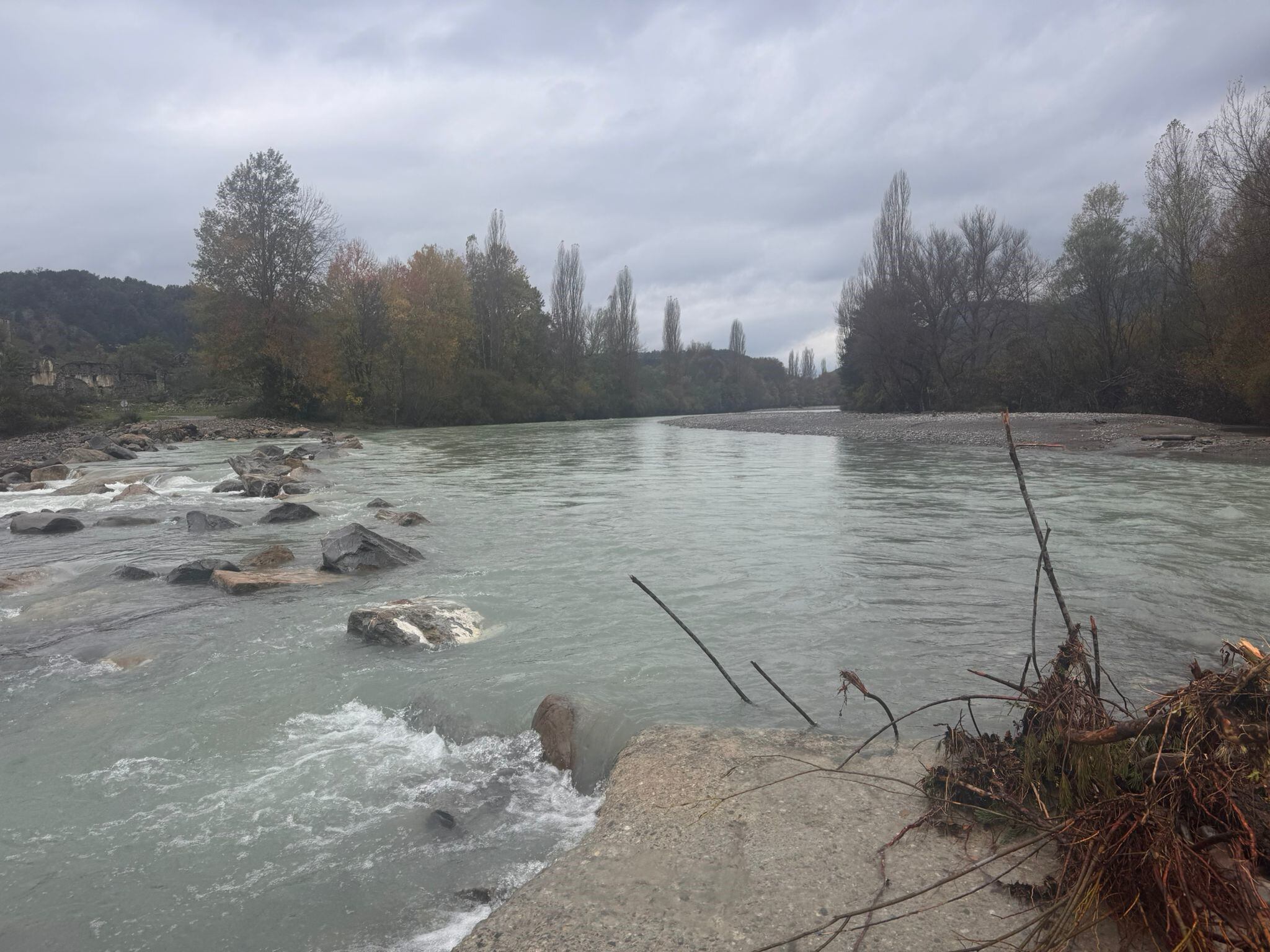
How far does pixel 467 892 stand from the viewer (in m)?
2.54

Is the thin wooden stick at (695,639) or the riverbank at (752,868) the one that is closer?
the riverbank at (752,868)

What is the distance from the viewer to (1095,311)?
114 feet

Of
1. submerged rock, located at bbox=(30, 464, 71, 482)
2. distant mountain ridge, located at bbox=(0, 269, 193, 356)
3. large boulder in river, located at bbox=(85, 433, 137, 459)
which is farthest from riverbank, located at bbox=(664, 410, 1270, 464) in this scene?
distant mountain ridge, located at bbox=(0, 269, 193, 356)

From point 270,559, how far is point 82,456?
15702mm

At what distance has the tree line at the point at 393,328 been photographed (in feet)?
113

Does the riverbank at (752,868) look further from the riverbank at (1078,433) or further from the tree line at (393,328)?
the tree line at (393,328)

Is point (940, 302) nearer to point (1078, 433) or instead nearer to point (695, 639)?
point (1078, 433)

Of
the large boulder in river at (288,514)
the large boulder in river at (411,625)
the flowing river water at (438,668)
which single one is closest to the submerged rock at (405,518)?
the flowing river water at (438,668)

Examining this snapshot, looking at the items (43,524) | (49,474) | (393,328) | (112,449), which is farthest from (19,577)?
(393,328)

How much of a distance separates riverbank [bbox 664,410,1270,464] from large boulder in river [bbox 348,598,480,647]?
10.9 m

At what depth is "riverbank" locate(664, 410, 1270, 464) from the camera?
59.6ft

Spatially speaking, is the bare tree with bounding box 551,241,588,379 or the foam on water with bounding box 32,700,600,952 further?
the bare tree with bounding box 551,241,588,379

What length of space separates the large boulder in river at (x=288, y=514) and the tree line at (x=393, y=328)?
2789 cm

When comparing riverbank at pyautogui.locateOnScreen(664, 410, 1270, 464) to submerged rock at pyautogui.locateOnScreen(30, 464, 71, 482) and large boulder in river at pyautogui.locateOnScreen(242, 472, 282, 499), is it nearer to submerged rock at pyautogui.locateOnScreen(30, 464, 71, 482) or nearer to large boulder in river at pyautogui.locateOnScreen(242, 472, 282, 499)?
large boulder in river at pyautogui.locateOnScreen(242, 472, 282, 499)
